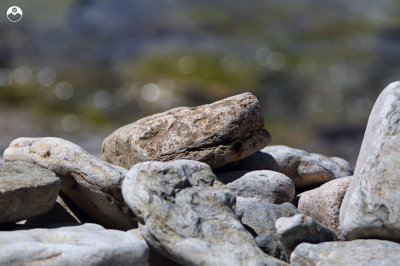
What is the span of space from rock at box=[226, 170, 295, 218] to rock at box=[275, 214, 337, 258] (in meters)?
0.94

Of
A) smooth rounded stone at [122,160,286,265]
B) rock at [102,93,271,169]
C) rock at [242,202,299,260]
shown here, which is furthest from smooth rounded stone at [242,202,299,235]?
rock at [102,93,271,169]

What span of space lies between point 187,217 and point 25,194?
3.68 ft

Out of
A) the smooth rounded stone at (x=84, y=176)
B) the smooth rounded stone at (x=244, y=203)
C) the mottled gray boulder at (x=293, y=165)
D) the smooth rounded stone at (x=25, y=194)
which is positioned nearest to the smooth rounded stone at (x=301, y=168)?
the mottled gray boulder at (x=293, y=165)

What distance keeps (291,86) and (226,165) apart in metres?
12.3

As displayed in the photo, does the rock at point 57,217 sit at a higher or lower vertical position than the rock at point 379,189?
lower

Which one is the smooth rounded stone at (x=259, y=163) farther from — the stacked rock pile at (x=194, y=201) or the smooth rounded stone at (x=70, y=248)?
the smooth rounded stone at (x=70, y=248)

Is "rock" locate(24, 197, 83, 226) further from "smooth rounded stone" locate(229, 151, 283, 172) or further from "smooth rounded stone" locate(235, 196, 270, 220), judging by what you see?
"smooth rounded stone" locate(229, 151, 283, 172)

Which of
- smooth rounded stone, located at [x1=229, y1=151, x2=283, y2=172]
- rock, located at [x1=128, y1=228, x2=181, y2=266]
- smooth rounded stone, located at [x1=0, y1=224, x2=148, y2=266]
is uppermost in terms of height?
smooth rounded stone, located at [x1=229, y1=151, x2=283, y2=172]

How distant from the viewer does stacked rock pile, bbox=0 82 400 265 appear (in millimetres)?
3650

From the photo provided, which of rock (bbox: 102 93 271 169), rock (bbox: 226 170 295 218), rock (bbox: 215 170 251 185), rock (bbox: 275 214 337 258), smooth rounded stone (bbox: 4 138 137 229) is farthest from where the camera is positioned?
rock (bbox: 215 170 251 185)

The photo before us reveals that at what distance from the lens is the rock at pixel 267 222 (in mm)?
4125

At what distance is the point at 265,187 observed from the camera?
4.89 m

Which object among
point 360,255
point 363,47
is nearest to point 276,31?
point 363,47

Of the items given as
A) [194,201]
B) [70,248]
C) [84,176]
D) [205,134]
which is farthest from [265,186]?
[70,248]
